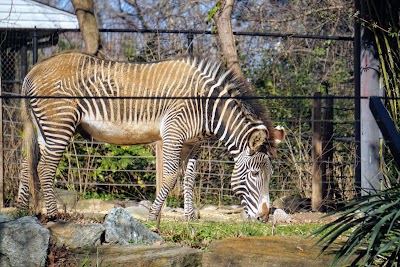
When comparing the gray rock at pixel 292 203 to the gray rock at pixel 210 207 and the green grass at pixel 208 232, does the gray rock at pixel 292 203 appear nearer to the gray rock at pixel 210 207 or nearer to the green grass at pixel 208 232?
the gray rock at pixel 210 207

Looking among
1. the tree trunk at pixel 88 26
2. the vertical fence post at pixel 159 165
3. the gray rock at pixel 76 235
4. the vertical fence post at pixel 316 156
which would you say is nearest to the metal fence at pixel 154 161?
the vertical fence post at pixel 316 156

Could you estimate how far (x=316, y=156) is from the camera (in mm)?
11078

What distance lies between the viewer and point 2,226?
5.91 m

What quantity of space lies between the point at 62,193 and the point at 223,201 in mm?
2318

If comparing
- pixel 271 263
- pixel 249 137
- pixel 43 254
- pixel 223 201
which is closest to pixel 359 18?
pixel 249 137

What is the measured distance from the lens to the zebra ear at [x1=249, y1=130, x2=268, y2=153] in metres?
9.53

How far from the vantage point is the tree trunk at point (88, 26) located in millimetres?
12125

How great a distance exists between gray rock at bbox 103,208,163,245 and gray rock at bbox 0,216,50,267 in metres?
0.56

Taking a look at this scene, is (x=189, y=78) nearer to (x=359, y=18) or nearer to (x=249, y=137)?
(x=249, y=137)

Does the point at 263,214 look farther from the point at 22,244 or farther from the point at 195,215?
the point at 22,244

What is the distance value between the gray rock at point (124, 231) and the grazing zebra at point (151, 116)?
9.78 ft

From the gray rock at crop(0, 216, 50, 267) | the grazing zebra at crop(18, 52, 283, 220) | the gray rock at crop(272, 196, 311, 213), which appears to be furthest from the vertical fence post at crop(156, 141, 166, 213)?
the gray rock at crop(0, 216, 50, 267)

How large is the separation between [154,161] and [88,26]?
2.22 m

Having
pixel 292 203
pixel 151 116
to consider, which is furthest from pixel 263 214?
pixel 151 116
